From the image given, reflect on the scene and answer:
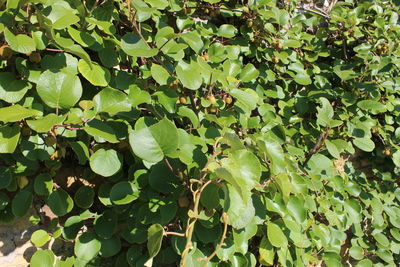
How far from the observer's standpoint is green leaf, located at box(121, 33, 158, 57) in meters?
1.02

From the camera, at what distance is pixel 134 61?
1303mm

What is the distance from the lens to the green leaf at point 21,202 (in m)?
1.12

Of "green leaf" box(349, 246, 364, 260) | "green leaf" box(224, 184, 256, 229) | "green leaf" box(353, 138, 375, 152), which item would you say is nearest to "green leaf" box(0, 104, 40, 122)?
"green leaf" box(224, 184, 256, 229)

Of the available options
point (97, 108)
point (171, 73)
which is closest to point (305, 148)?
point (171, 73)

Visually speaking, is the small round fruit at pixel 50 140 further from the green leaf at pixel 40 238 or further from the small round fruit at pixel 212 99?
the small round fruit at pixel 212 99

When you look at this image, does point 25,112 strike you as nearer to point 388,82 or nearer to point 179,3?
point 179,3

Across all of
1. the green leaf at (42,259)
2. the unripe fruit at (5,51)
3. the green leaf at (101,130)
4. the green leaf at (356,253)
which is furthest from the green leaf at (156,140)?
the green leaf at (356,253)

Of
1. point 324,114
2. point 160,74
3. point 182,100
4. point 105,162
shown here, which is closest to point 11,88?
point 105,162

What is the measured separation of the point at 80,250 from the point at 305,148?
47.0 inches

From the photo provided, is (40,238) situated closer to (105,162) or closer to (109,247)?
(109,247)

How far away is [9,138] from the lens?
895 mm

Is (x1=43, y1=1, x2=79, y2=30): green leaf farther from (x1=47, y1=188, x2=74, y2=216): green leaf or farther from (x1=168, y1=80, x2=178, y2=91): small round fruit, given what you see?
(x1=47, y1=188, x2=74, y2=216): green leaf

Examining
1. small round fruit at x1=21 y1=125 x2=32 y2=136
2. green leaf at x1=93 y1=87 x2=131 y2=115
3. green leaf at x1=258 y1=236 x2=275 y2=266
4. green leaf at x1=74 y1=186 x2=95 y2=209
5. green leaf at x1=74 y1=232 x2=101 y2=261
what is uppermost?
green leaf at x1=93 y1=87 x2=131 y2=115

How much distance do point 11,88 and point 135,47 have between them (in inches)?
15.1
